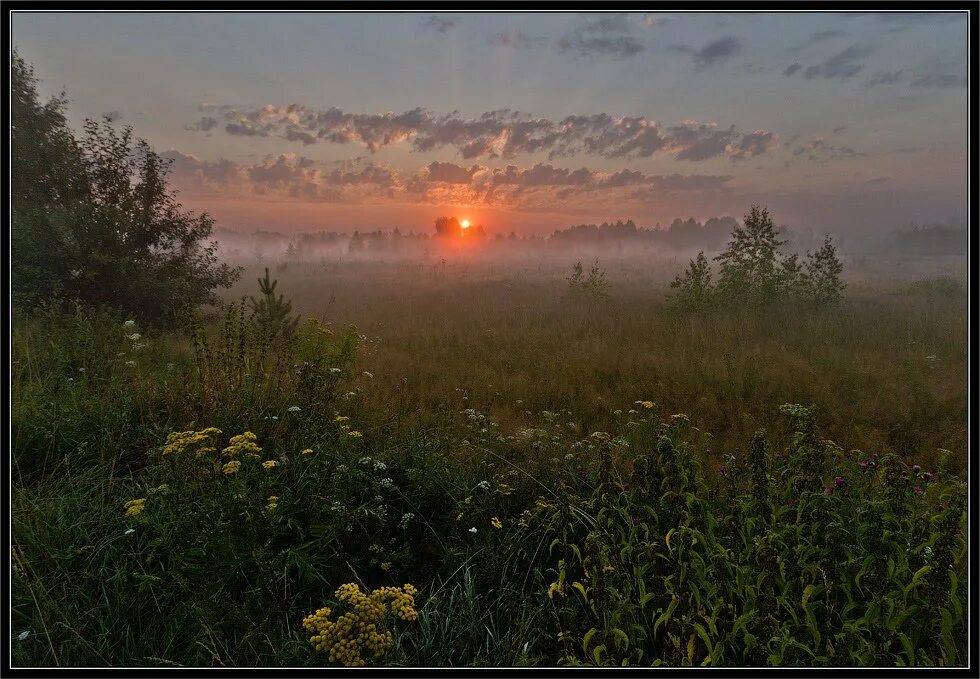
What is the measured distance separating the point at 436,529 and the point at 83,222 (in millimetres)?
8367

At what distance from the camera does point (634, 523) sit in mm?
3250

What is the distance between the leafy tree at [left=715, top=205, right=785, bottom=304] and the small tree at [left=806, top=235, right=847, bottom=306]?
105 cm

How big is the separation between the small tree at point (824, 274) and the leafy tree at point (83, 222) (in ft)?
46.6

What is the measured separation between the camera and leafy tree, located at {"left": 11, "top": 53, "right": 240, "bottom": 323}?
7883mm

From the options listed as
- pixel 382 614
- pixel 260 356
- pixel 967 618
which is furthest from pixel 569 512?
pixel 260 356

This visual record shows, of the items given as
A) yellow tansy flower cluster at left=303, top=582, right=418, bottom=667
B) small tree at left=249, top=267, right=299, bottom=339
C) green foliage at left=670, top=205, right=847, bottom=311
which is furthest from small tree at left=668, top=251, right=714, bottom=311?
yellow tansy flower cluster at left=303, top=582, right=418, bottom=667

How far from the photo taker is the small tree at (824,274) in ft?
41.2

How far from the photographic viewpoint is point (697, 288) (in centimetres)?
1205

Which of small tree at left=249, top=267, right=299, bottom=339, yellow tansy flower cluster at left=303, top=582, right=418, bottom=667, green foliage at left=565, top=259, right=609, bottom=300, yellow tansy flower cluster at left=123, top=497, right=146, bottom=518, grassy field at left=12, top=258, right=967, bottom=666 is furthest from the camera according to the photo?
green foliage at left=565, top=259, right=609, bottom=300

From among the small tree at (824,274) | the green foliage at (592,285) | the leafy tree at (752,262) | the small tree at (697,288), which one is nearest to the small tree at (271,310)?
the small tree at (697,288)

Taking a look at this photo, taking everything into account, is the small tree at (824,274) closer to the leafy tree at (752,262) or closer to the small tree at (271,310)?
the leafy tree at (752,262)

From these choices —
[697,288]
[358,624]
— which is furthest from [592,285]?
[358,624]

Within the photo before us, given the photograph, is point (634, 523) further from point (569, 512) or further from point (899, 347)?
point (899, 347)

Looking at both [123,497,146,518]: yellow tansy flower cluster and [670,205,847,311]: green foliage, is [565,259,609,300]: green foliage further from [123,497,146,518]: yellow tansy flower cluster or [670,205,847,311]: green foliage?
[123,497,146,518]: yellow tansy flower cluster
